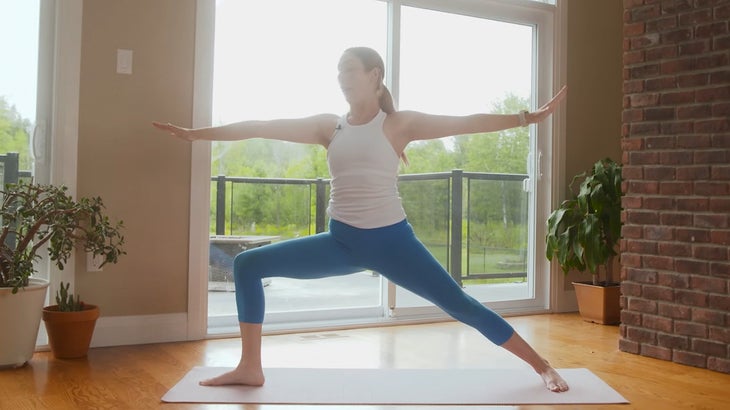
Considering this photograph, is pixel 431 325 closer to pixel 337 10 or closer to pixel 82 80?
pixel 337 10

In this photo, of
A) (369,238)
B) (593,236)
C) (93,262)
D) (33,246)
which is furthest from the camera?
(593,236)

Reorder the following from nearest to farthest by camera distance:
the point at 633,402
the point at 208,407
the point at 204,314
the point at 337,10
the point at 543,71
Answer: the point at 208,407, the point at 633,402, the point at 204,314, the point at 337,10, the point at 543,71

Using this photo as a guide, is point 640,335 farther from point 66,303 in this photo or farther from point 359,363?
point 66,303

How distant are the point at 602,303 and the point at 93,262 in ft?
9.21

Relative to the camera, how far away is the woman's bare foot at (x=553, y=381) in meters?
2.49

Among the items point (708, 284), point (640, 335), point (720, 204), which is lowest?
point (640, 335)

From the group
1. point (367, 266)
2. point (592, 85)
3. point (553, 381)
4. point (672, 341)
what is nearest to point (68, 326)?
point (367, 266)

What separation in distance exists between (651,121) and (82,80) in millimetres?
2609

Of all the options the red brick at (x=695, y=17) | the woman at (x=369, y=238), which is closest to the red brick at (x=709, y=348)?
the woman at (x=369, y=238)

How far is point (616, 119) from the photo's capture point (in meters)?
4.73

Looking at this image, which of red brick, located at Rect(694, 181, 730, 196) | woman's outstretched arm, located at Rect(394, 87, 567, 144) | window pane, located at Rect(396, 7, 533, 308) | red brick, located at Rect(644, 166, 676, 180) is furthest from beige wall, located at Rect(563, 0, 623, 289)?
woman's outstretched arm, located at Rect(394, 87, 567, 144)

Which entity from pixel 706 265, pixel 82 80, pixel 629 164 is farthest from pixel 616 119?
pixel 82 80

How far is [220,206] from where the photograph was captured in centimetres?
369

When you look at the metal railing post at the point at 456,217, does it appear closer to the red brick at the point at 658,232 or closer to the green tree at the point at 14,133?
the red brick at the point at 658,232
